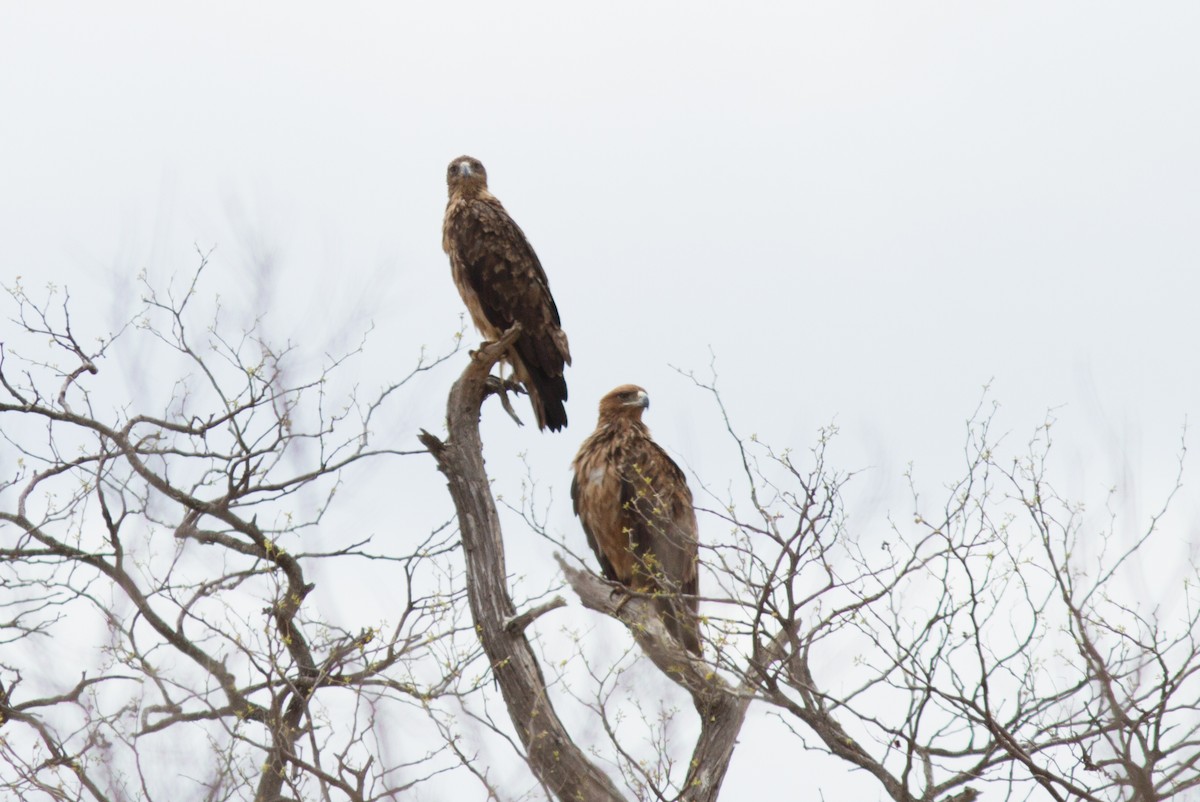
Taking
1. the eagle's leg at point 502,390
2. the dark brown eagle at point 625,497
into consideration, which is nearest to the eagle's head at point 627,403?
the dark brown eagle at point 625,497

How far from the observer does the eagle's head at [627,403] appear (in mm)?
8414

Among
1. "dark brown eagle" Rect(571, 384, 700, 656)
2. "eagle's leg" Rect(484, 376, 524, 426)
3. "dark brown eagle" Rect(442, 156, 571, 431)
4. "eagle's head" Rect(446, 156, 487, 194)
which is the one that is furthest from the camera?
"eagle's head" Rect(446, 156, 487, 194)

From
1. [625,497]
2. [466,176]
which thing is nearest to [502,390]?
[625,497]

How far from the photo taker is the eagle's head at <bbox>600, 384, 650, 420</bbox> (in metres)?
8.41

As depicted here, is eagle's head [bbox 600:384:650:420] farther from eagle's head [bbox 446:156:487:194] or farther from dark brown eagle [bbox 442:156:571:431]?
eagle's head [bbox 446:156:487:194]

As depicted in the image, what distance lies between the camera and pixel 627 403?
842 centimetres

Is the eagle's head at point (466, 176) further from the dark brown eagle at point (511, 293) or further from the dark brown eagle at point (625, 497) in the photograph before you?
the dark brown eagle at point (625, 497)

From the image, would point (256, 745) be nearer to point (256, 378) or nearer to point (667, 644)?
point (667, 644)

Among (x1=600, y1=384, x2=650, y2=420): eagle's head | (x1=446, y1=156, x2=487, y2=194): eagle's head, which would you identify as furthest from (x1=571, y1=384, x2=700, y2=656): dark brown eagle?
(x1=446, y1=156, x2=487, y2=194): eagle's head

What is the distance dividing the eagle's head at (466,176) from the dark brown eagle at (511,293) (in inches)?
5.8

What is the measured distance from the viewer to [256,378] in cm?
706

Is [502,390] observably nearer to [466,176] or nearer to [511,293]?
[511,293]

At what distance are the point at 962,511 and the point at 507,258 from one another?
402 centimetres

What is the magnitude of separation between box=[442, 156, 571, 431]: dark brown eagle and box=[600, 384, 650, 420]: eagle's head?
0.45 m
